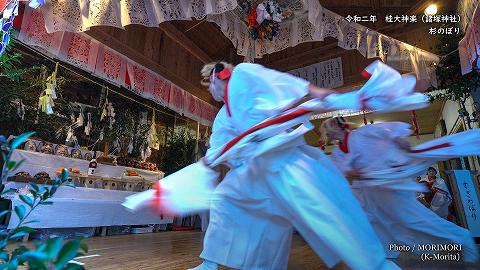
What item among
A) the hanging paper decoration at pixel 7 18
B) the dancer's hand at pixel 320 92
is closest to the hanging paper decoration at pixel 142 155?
the hanging paper decoration at pixel 7 18

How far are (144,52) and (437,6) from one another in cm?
471

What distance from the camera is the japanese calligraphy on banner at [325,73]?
5375mm

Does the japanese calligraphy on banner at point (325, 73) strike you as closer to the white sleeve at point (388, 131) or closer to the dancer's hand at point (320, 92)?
the white sleeve at point (388, 131)

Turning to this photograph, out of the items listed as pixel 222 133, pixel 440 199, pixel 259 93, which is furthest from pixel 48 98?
pixel 440 199

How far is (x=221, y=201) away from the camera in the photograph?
1.63m

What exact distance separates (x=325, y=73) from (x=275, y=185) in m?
4.61

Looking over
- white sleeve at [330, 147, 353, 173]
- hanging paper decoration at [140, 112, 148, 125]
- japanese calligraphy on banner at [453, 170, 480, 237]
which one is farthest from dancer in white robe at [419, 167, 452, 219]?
hanging paper decoration at [140, 112, 148, 125]

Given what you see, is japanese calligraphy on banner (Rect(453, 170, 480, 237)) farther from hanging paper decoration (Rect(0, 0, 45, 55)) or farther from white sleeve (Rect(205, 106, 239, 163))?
hanging paper decoration (Rect(0, 0, 45, 55))

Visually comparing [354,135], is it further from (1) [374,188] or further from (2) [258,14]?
(2) [258,14]

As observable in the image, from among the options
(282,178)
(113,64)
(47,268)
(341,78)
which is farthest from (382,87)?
(341,78)

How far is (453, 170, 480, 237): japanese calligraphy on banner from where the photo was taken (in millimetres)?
3663

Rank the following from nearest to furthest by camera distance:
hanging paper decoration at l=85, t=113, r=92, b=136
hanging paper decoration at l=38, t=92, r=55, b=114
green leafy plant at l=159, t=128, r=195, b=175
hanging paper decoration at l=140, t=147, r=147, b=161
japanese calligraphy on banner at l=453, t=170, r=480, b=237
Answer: hanging paper decoration at l=38, t=92, r=55, b=114 → japanese calligraphy on banner at l=453, t=170, r=480, b=237 → hanging paper decoration at l=85, t=113, r=92, b=136 → hanging paper decoration at l=140, t=147, r=147, b=161 → green leafy plant at l=159, t=128, r=195, b=175

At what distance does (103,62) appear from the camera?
13.3 ft

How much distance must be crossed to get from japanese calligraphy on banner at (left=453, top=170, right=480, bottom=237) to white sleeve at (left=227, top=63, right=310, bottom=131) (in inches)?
139
